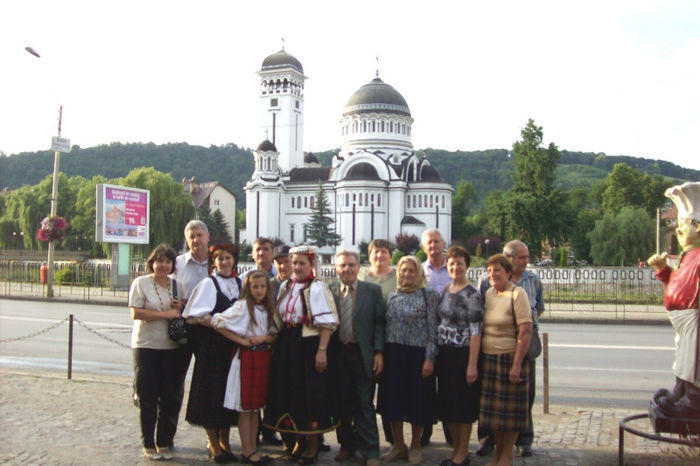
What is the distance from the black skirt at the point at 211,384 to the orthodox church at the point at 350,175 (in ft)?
199

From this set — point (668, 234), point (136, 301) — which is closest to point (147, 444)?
point (136, 301)

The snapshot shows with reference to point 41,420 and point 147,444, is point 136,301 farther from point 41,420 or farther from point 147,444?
point 41,420

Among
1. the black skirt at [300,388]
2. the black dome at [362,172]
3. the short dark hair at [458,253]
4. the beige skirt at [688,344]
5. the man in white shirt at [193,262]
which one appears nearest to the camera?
the beige skirt at [688,344]

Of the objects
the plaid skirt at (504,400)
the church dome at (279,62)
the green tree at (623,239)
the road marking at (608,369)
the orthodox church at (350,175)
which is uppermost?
the church dome at (279,62)

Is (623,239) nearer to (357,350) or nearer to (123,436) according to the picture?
(357,350)

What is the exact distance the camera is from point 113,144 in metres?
128

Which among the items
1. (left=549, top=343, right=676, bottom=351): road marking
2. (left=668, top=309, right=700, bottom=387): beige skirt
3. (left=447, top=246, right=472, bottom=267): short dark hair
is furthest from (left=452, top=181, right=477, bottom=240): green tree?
(left=668, top=309, right=700, bottom=387): beige skirt

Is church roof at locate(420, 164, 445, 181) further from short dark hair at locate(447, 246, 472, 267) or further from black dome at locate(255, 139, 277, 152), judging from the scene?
short dark hair at locate(447, 246, 472, 267)

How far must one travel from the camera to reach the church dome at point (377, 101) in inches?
2985

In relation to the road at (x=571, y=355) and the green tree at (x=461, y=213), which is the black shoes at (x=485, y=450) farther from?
the green tree at (x=461, y=213)

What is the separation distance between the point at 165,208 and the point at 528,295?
5183 centimetres

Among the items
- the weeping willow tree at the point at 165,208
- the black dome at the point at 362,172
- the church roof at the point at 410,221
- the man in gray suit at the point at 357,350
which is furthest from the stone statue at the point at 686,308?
the church roof at the point at 410,221

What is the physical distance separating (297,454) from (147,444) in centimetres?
144

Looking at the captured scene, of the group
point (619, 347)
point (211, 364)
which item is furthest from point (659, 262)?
point (619, 347)
